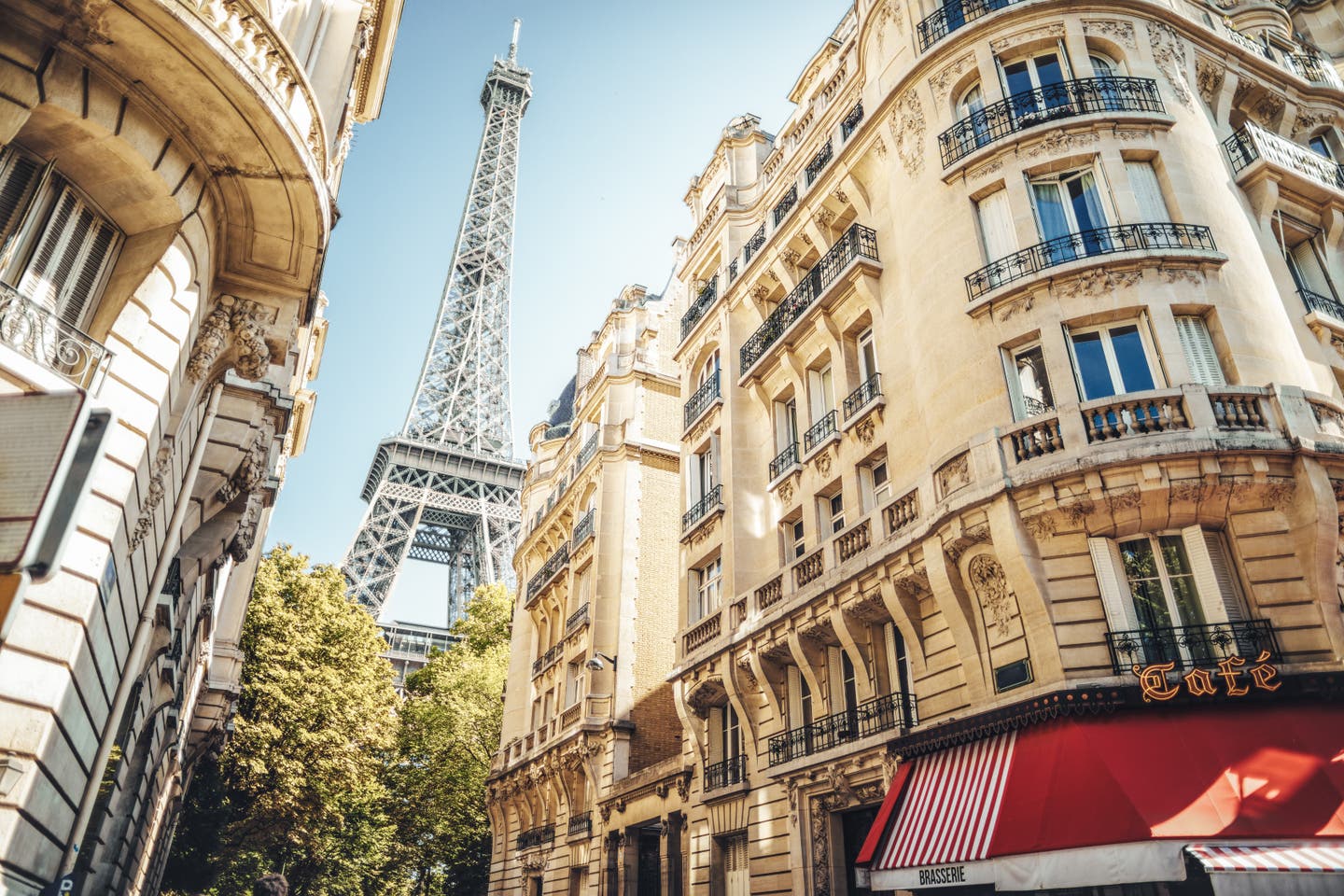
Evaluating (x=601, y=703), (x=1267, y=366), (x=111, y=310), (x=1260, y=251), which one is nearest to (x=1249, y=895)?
(x=1267, y=366)

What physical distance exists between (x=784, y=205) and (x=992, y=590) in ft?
42.8

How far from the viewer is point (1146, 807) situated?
10.3 metres

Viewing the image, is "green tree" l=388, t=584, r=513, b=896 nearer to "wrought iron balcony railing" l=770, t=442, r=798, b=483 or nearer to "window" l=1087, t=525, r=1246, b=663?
"wrought iron balcony railing" l=770, t=442, r=798, b=483

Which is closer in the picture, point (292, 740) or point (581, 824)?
point (581, 824)

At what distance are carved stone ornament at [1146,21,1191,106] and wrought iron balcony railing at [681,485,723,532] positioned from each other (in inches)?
500

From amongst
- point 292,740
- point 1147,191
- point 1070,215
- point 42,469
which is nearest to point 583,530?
point 292,740

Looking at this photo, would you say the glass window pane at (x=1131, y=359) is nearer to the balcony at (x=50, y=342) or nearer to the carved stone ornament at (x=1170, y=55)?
the carved stone ornament at (x=1170, y=55)

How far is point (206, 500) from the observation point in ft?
43.8

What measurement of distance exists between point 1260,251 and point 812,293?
888 cm

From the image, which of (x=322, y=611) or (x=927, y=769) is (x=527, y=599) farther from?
(x=927, y=769)

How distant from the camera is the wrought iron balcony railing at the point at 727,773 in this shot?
62.5 ft

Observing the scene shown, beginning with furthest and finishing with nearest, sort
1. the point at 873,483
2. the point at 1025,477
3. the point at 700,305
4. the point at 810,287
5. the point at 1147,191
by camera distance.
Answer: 1. the point at 700,305
2. the point at 810,287
3. the point at 873,483
4. the point at 1147,191
5. the point at 1025,477

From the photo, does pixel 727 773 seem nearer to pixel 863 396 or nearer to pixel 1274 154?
pixel 863 396

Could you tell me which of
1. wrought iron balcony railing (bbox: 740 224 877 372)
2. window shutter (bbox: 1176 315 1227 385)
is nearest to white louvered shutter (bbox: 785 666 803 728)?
wrought iron balcony railing (bbox: 740 224 877 372)
